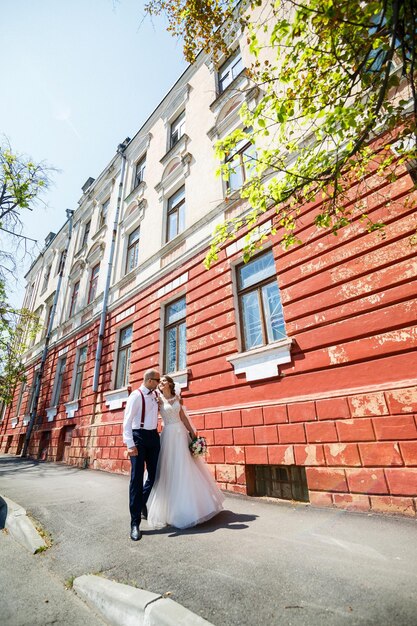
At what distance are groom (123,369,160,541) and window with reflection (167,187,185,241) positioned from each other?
6903mm

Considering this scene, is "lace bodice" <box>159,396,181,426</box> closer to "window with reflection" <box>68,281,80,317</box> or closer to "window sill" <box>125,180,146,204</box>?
"window sill" <box>125,180,146,204</box>

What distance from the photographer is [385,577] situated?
2150 mm

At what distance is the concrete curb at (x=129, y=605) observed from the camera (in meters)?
1.73

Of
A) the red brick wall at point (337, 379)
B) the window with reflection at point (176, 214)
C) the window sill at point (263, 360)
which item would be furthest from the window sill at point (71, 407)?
the window sill at point (263, 360)

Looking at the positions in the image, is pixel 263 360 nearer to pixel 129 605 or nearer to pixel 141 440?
pixel 141 440

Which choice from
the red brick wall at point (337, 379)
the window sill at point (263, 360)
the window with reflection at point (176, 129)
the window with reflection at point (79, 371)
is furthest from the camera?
the window with reflection at point (79, 371)

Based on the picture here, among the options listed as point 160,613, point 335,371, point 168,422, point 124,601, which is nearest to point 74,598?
point 124,601

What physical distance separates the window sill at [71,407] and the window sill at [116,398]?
250 cm

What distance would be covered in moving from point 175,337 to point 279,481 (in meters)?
4.49

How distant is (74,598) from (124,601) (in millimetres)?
624

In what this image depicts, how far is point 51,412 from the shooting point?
1341cm

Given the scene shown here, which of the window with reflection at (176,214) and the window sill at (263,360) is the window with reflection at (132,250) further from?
the window sill at (263,360)

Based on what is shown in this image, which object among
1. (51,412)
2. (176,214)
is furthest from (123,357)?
(51,412)

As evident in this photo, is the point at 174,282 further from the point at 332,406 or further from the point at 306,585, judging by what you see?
the point at 306,585
